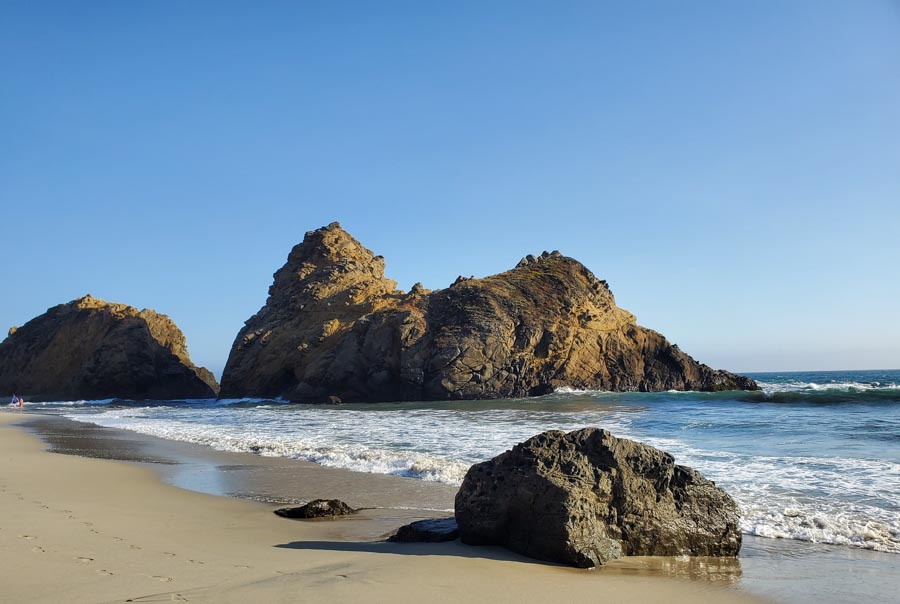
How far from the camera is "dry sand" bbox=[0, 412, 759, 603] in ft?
14.4

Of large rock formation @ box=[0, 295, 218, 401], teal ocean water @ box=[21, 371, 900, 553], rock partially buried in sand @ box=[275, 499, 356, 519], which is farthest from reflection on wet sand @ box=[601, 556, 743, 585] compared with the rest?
large rock formation @ box=[0, 295, 218, 401]

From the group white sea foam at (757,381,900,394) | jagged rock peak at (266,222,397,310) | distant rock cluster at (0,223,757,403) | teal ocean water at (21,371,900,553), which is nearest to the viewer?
teal ocean water at (21,371,900,553)

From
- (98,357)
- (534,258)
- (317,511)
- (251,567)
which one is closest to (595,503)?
(251,567)

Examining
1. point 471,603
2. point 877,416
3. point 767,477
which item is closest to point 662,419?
point 877,416

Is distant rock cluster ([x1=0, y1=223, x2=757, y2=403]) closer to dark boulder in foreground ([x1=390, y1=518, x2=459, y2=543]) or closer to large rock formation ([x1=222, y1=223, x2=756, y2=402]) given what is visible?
large rock formation ([x1=222, y1=223, x2=756, y2=402])

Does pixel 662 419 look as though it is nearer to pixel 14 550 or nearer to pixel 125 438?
pixel 125 438

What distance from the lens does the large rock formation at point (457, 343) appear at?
131 ft

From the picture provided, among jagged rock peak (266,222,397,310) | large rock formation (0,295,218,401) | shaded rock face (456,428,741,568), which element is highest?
jagged rock peak (266,222,397,310)

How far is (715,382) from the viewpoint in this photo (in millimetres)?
45688

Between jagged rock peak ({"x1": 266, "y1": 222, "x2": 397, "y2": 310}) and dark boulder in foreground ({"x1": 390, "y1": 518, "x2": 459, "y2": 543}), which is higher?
jagged rock peak ({"x1": 266, "y1": 222, "x2": 397, "y2": 310})

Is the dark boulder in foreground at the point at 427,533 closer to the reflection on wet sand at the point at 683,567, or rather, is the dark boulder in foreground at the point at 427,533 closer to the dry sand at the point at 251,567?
the dry sand at the point at 251,567

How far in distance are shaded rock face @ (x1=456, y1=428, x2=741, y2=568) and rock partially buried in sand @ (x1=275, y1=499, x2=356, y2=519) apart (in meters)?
2.17

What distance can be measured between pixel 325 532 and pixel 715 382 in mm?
43630

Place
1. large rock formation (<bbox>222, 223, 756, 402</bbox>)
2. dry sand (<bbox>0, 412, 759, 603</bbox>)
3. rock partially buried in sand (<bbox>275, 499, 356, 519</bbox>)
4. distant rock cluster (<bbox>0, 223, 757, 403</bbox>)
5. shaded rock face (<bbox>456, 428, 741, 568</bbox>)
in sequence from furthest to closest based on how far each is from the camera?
distant rock cluster (<bbox>0, 223, 757, 403</bbox>), large rock formation (<bbox>222, 223, 756, 402</bbox>), rock partially buried in sand (<bbox>275, 499, 356, 519</bbox>), shaded rock face (<bbox>456, 428, 741, 568</bbox>), dry sand (<bbox>0, 412, 759, 603</bbox>)
